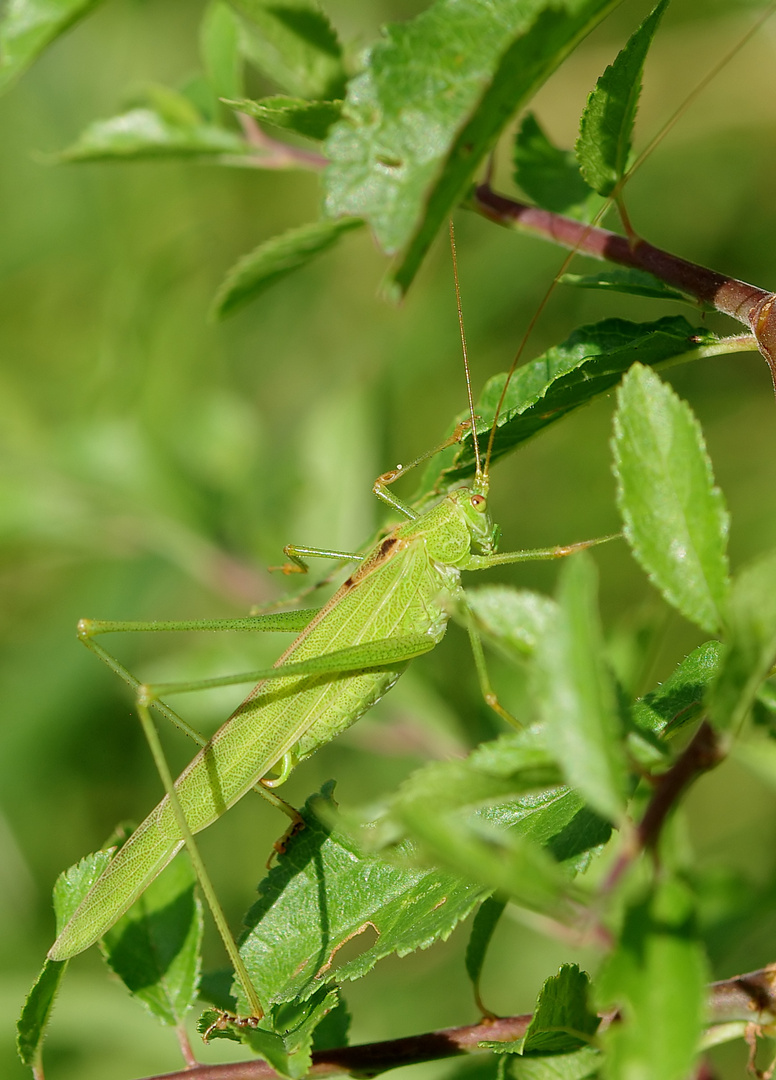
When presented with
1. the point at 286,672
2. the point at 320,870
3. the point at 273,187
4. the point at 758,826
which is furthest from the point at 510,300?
the point at 320,870

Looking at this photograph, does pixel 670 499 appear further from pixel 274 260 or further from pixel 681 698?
pixel 274 260

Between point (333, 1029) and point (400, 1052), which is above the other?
point (400, 1052)

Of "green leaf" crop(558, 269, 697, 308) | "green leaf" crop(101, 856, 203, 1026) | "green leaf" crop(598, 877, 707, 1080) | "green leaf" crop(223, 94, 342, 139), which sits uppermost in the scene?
"green leaf" crop(223, 94, 342, 139)

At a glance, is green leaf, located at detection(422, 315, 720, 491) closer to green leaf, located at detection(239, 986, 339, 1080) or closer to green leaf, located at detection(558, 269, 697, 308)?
green leaf, located at detection(558, 269, 697, 308)

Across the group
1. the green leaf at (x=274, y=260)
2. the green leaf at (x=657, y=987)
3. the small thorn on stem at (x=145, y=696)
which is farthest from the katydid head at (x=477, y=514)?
the green leaf at (x=657, y=987)

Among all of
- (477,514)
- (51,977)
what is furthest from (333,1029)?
(477,514)

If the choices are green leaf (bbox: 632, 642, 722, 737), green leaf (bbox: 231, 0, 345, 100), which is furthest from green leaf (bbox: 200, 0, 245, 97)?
green leaf (bbox: 632, 642, 722, 737)
